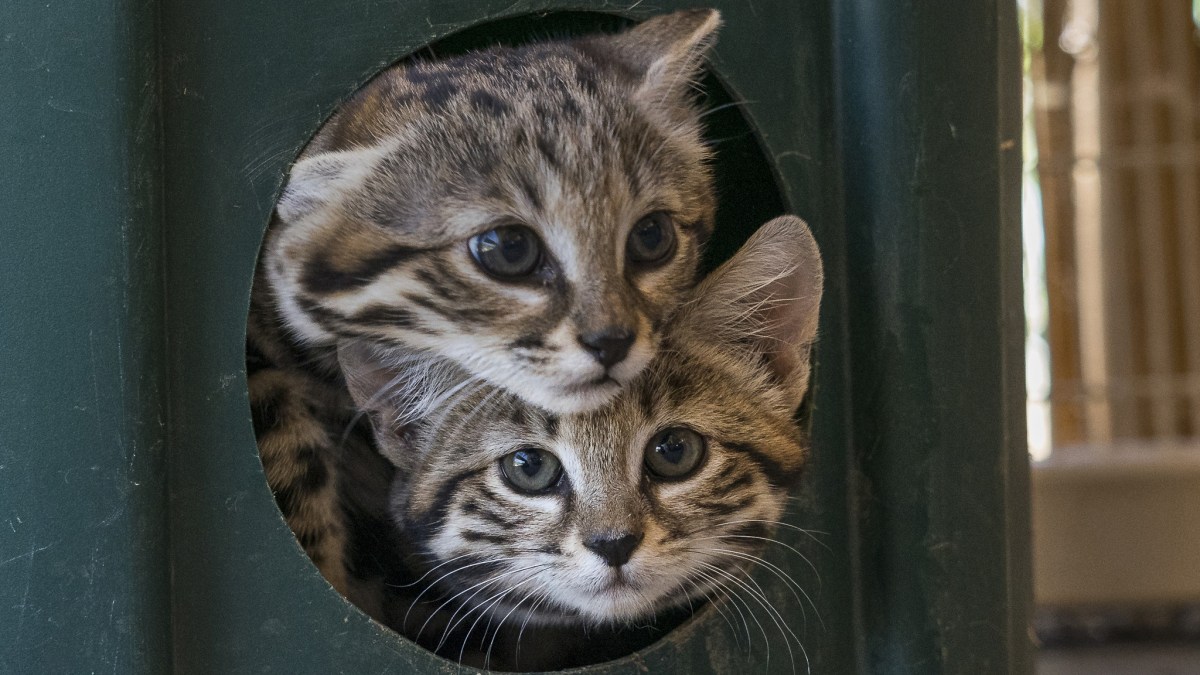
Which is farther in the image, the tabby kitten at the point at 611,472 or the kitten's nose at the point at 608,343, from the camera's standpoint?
the tabby kitten at the point at 611,472

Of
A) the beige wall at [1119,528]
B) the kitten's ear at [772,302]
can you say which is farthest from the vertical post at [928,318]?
the beige wall at [1119,528]

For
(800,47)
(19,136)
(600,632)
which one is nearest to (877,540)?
(600,632)

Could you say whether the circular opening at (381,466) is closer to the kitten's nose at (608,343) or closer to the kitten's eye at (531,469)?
the kitten's eye at (531,469)

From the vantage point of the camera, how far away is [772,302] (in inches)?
36.2

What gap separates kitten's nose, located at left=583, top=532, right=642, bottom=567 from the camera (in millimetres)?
842

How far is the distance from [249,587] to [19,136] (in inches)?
14.5

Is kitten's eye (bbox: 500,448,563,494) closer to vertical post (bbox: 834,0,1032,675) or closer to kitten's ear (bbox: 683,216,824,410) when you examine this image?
kitten's ear (bbox: 683,216,824,410)

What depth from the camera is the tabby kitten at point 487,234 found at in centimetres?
79

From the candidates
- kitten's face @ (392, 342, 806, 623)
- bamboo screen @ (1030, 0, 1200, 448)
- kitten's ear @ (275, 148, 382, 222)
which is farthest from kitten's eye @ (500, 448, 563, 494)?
bamboo screen @ (1030, 0, 1200, 448)

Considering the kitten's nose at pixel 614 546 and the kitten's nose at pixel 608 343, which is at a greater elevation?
the kitten's nose at pixel 608 343

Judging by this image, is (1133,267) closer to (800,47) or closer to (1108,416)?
(1108,416)

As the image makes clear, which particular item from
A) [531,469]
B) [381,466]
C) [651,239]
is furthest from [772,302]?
[381,466]

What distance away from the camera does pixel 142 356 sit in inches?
32.8

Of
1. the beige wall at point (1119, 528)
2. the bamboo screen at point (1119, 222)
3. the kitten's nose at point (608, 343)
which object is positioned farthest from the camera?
the bamboo screen at point (1119, 222)
